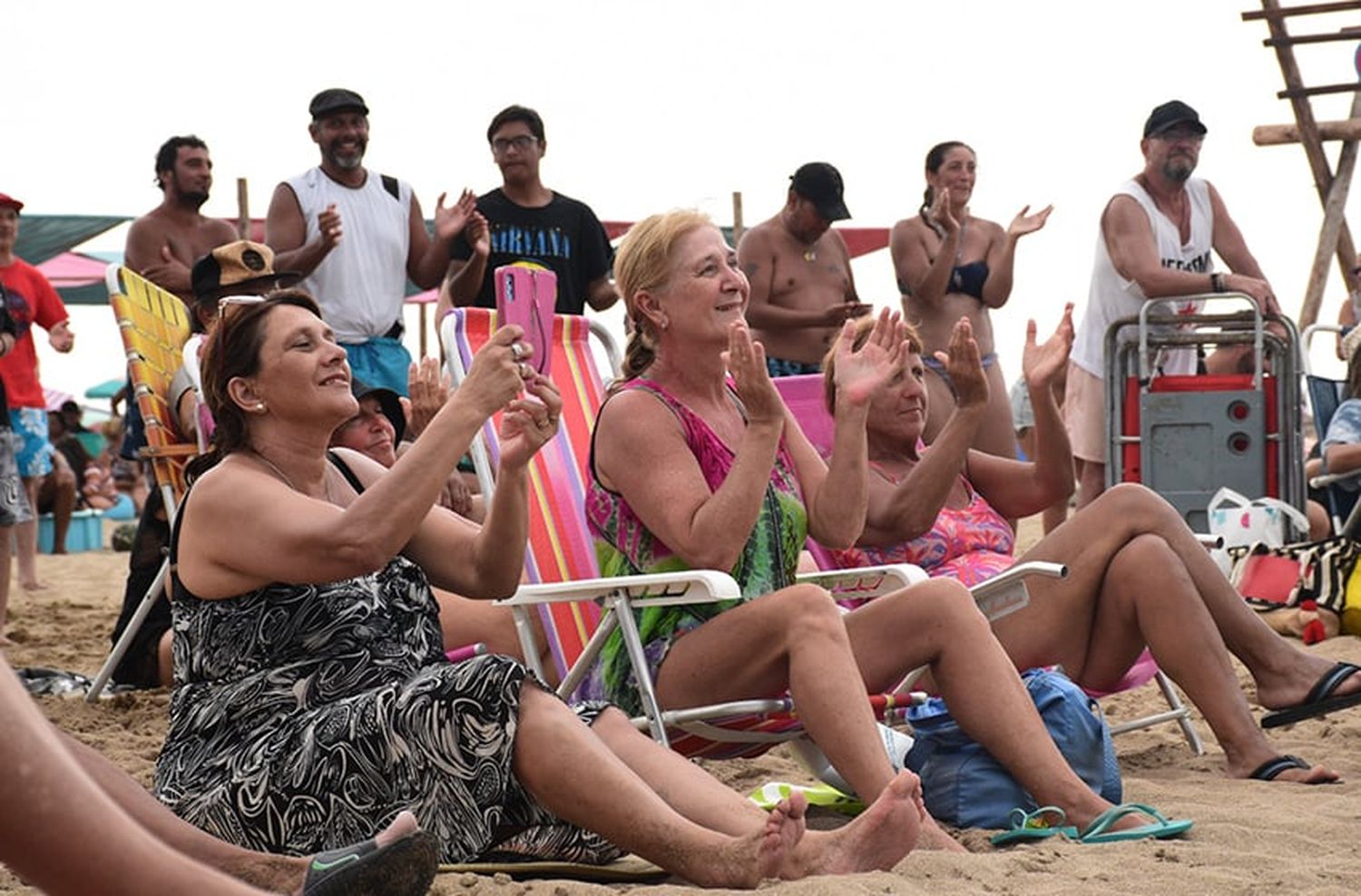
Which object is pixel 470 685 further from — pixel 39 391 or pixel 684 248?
pixel 39 391

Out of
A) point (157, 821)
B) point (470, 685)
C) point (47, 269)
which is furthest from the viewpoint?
point (47, 269)

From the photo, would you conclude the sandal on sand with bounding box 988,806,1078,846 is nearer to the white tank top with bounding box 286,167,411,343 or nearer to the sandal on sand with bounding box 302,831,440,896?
the sandal on sand with bounding box 302,831,440,896

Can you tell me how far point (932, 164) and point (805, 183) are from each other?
29.8 inches

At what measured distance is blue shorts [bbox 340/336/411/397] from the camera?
22.2ft

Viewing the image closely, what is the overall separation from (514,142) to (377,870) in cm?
489

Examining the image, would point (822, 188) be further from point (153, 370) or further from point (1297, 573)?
point (153, 370)

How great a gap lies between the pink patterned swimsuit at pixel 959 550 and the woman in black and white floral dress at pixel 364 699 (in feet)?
5.00

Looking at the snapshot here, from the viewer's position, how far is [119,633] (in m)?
5.88

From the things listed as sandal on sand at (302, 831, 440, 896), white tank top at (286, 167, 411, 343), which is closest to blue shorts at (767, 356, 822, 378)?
white tank top at (286, 167, 411, 343)

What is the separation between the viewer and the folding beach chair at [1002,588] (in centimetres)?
410

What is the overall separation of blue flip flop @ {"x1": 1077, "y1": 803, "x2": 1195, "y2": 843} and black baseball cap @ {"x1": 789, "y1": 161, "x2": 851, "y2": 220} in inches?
171

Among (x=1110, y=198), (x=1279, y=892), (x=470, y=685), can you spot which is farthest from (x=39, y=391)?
(x=1279, y=892)

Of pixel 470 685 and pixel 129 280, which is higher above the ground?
pixel 129 280

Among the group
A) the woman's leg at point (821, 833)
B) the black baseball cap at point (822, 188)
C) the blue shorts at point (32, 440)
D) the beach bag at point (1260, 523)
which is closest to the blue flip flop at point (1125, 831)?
the woman's leg at point (821, 833)
